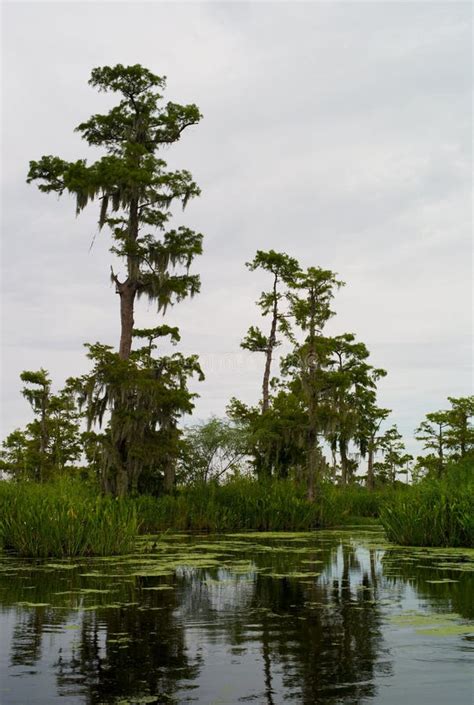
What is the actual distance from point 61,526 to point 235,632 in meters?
7.71

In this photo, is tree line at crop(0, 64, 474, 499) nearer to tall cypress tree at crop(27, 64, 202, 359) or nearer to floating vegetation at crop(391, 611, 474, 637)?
tall cypress tree at crop(27, 64, 202, 359)

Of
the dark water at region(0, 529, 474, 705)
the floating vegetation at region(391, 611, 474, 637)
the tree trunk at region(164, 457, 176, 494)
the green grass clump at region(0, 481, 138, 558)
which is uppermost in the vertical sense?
the tree trunk at region(164, 457, 176, 494)

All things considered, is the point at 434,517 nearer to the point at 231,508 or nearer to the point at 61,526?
the point at 61,526

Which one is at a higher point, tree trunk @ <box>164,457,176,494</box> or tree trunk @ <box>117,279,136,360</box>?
tree trunk @ <box>117,279,136,360</box>

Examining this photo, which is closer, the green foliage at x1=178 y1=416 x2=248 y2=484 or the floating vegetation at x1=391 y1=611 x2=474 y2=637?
the floating vegetation at x1=391 y1=611 x2=474 y2=637

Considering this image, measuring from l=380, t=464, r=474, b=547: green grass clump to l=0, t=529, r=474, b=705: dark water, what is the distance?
9.55 ft

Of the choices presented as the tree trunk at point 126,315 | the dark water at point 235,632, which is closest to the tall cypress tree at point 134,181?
the tree trunk at point 126,315

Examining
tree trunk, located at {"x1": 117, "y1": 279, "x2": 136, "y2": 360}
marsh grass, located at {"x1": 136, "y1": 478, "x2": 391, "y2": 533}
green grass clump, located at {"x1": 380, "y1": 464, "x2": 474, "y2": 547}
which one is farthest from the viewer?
tree trunk, located at {"x1": 117, "y1": 279, "x2": 136, "y2": 360}

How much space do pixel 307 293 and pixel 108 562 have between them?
21775mm

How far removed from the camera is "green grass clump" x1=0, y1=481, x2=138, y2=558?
14820mm

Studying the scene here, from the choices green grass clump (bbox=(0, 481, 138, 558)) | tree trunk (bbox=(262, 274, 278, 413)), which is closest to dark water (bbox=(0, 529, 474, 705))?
green grass clump (bbox=(0, 481, 138, 558))

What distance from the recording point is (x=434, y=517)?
1745 cm

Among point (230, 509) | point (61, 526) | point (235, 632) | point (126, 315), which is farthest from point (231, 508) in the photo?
point (235, 632)

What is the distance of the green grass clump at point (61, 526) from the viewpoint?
14820mm
